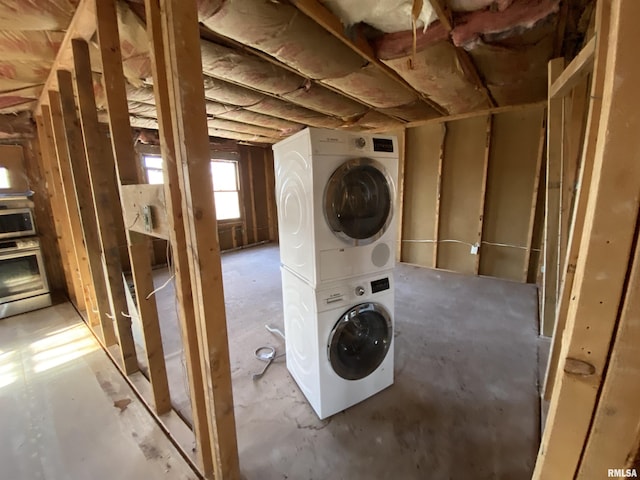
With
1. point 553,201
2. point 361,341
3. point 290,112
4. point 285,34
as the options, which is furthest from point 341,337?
point 290,112

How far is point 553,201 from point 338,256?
1936mm

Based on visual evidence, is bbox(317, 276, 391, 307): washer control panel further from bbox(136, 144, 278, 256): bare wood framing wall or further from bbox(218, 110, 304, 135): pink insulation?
Result: bbox(136, 144, 278, 256): bare wood framing wall

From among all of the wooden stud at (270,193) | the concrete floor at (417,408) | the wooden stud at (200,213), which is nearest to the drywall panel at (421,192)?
the concrete floor at (417,408)

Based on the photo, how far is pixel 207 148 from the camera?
3.01 ft

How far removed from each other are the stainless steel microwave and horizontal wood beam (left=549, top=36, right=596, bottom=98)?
4824 mm

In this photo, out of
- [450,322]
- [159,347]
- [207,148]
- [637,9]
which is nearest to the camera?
[637,9]

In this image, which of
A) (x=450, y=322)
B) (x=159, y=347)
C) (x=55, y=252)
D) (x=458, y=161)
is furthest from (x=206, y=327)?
(x=458, y=161)

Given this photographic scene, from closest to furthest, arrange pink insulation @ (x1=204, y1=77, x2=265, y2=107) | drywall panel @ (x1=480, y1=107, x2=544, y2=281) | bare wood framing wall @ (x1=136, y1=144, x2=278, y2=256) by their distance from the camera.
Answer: pink insulation @ (x1=204, y1=77, x2=265, y2=107)
drywall panel @ (x1=480, y1=107, x2=544, y2=281)
bare wood framing wall @ (x1=136, y1=144, x2=278, y2=256)

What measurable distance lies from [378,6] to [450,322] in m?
2.60

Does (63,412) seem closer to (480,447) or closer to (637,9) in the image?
(480,447)

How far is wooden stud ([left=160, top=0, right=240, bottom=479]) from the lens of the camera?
2.73ft

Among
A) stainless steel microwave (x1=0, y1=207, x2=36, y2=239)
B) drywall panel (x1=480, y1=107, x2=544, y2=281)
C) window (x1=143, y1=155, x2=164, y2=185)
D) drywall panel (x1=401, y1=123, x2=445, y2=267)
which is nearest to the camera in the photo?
stainless steel microwave (x1=0, y1=207, x2=36, y2=239)

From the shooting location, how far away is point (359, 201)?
1442 mm

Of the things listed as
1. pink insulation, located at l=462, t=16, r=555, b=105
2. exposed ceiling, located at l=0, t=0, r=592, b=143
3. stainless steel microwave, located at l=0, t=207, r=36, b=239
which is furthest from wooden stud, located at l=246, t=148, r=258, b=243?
pink insulation, located at l=462, t=16, r=555, b=105
